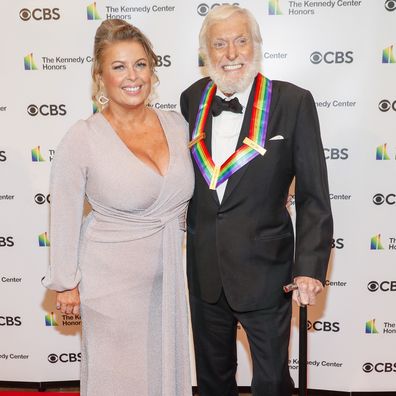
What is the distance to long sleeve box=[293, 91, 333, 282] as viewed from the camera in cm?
178

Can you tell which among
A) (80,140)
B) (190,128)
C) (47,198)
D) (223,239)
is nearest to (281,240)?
(223,239)

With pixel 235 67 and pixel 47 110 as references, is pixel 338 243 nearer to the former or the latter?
pixel 235 67

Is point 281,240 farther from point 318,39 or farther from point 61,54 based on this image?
point 61,54

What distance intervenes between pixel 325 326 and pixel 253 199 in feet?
4.76

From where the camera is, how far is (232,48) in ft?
6.12

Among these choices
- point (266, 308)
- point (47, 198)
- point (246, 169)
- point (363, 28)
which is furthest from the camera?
point (47, 198)

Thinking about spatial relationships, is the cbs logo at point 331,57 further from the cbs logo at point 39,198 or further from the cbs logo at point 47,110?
the cbs logo at point 39,198

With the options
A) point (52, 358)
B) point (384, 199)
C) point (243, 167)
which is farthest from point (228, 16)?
point (52, 358)

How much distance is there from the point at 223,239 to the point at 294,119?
0.52 metres

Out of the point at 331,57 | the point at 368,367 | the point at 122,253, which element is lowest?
the point at 368,367

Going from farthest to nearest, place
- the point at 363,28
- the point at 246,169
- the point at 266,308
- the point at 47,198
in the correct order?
the point at 47,198
the point at 363,28
the point at 266,308
the point at 246,169

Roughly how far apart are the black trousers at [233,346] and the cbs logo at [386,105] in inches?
50.4

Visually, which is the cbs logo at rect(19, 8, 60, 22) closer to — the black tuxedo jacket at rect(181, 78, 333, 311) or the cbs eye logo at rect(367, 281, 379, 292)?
the black tuxedo jacket at rect(181, 78, 333, 311)

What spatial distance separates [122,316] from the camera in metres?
1.96
